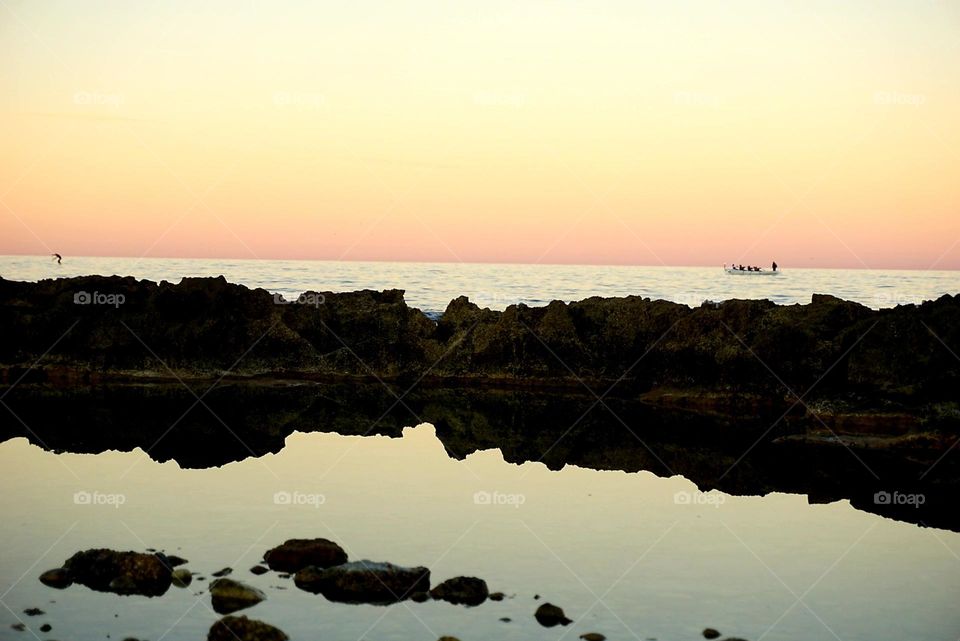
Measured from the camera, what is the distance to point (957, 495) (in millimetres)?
19188

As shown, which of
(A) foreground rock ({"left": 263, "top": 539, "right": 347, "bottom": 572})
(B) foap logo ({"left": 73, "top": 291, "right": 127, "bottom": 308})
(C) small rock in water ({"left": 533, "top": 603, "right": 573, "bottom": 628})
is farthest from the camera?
(B) foap logo ({"left": 73, "top": 291, "right": 127, "bottom": 308})

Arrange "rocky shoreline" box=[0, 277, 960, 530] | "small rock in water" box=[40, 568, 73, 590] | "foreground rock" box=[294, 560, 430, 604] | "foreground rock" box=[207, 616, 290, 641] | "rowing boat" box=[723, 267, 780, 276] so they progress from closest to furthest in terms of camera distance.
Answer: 1. "foreground rock" box=[207, 616, 290, 641]
2. "foreground rock" box=[294, 560, 430, 604]
3. "small rock in water" box=[40, 568, 73, 590]
4. "rocky shoreline" box=[0, 277, 960, 530]
5. "rowing boat" box=[723, 267, 780, 276]

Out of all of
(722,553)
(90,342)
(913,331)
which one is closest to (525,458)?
(722,553)

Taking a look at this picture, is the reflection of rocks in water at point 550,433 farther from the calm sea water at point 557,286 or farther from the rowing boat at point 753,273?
the rowing boat at point 753,273

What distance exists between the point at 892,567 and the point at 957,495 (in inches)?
235

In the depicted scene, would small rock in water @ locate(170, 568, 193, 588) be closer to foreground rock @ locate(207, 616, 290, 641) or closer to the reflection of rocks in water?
foreground rock @ locate(207, 616, 290, 641)

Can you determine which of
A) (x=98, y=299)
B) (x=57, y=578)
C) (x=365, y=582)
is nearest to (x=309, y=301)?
(x=98, y=299)

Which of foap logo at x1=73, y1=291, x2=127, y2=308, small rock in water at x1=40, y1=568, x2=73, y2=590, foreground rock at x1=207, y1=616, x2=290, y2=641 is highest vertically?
foap logo at x1=73, y1=291, x2=127, y2=308

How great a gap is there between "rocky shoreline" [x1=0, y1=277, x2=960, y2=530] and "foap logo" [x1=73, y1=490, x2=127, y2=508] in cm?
303

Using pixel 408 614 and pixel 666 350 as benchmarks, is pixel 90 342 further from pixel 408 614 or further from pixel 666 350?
pixel 408 614

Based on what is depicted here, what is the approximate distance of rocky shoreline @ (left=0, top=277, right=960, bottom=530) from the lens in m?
22.9

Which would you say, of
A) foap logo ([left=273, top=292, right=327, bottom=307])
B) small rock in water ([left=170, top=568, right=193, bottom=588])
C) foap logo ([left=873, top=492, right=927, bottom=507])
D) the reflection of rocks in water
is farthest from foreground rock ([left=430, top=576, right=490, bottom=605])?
foap logo ([left=273, top=292, right=327, bottom=307])

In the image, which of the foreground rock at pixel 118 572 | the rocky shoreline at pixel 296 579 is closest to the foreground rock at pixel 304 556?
the rocky shoreline at pixel 296 579

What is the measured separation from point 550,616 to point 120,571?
5.76 m
